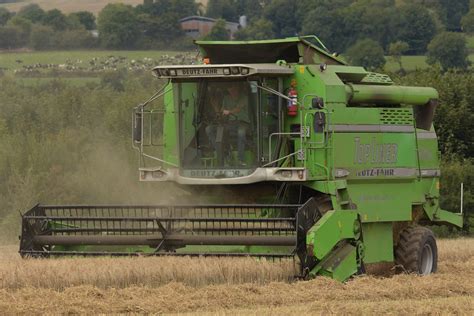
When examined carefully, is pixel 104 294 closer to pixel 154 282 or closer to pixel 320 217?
pixel 154 282

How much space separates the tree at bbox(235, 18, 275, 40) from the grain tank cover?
1746 inches

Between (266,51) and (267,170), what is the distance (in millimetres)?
1731

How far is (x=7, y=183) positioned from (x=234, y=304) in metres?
18.6

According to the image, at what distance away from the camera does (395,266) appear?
14.3 m

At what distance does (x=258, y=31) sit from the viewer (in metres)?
62.3

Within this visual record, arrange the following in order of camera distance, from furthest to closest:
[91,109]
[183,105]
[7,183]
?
[91,109]
[7,183]
[183,105]

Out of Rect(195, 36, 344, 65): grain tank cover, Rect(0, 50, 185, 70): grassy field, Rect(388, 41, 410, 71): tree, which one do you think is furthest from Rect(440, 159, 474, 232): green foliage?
Rect(388, 41, 410, 71): tree

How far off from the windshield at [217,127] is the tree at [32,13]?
1677 inches

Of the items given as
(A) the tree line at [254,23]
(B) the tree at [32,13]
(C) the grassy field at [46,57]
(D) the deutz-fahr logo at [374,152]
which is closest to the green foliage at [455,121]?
(C) the grassy field at [46,57]

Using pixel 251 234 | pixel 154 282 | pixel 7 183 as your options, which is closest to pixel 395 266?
pixel 251 234

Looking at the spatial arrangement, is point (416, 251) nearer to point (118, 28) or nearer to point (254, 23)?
point (118, 28)

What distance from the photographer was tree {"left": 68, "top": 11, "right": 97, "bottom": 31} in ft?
181

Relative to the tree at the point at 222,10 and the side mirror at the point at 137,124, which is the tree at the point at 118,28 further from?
the side mirror at the point at 137,124

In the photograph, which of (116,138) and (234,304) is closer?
Answer: (234,304)
